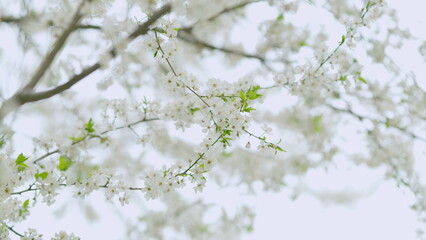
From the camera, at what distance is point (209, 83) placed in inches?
83.7

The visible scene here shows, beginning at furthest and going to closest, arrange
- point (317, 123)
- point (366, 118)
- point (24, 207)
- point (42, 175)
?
1. point (317, 123)
2. point (366, 118)
3. point (24, 207)
4. point (42, 175)

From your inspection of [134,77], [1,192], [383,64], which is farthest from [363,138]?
[1,192]

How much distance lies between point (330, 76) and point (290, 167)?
2.61m

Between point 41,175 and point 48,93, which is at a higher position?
point 48,93

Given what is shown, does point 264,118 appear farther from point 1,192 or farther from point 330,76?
point 1,192

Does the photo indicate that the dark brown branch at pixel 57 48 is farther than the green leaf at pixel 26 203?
No

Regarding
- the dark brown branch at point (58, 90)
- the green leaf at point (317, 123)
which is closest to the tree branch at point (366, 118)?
the green leaf at point (317, 123)

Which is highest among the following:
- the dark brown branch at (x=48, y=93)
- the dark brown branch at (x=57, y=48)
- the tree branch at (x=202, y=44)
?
the tree branch at (x=202, y=44)

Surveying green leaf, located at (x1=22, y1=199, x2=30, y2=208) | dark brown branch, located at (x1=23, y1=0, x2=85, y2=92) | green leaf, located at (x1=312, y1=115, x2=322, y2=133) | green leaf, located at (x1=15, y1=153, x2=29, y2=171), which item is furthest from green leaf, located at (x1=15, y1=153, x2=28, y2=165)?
green leaf, located at (x1=312, y1=115, x2=322, y2=133)

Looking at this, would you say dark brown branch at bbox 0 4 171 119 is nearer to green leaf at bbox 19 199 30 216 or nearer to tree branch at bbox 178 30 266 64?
green leaf at bbox 19 199 30 216

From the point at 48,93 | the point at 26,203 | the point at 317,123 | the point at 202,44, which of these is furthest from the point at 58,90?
the point at 317,123

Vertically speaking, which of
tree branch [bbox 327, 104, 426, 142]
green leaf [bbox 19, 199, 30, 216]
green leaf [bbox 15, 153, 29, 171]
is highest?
tree branch [bbox 327, 104, 426, 142]

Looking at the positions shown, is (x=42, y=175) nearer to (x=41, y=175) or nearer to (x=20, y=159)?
(x=41, y=175)

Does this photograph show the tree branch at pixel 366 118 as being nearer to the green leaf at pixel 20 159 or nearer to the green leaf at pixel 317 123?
the green leaf at pixel 317 123
